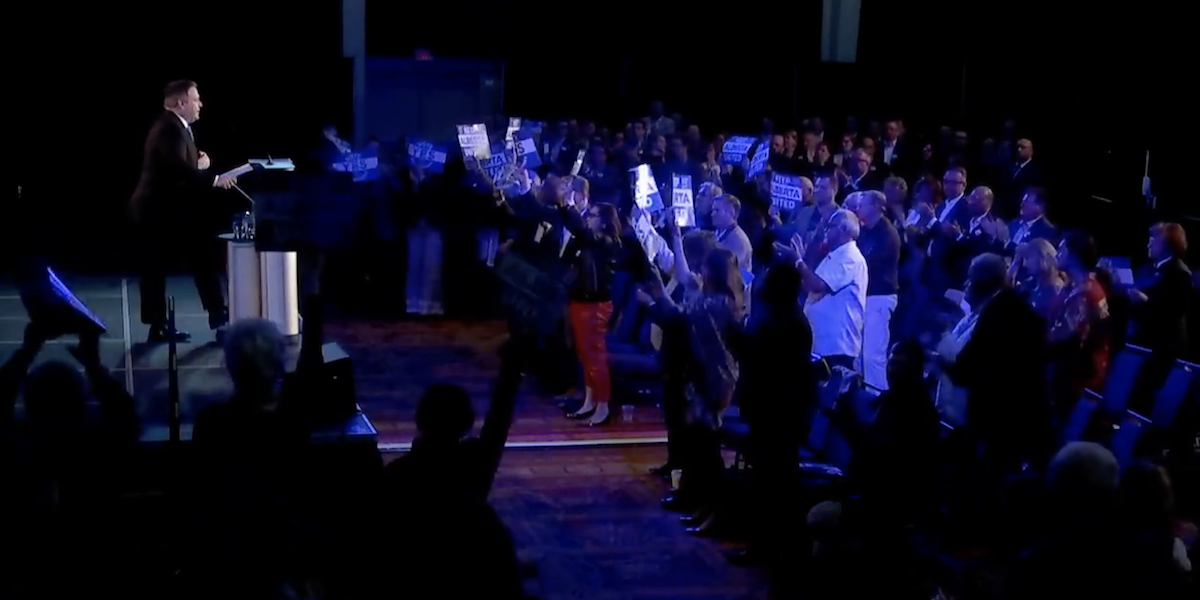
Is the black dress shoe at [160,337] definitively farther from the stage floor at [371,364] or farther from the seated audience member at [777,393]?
the seated audience member at [777,393]

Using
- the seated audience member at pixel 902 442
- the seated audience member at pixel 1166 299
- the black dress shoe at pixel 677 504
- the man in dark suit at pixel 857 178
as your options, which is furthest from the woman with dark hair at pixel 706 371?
the man in dark suit at pixel 857 178

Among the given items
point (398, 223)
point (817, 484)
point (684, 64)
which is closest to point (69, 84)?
point (398, 223)

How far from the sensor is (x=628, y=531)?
6.70 m

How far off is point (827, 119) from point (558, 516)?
1126 cm

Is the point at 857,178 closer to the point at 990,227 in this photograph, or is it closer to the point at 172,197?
the point at 990,227

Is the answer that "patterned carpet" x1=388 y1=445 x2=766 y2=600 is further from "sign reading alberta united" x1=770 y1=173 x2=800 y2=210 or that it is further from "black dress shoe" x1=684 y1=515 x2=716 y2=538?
"sign reading alberta united" x1=770 y1=173 x2=800 y2=210

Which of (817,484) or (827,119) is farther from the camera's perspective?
(827,119)

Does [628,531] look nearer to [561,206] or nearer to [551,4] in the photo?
[561,206]

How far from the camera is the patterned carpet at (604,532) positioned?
19.5 ft

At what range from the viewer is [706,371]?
22.7 feet

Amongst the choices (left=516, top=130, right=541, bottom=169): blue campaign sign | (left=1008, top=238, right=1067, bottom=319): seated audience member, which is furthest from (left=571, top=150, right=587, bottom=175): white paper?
(left=1008, top=238, right=1067, bottom=319): seated audience member

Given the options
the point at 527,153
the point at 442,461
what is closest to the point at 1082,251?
the point at 442,461

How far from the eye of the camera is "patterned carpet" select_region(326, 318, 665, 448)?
334 inches

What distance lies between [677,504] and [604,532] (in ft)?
1.82
